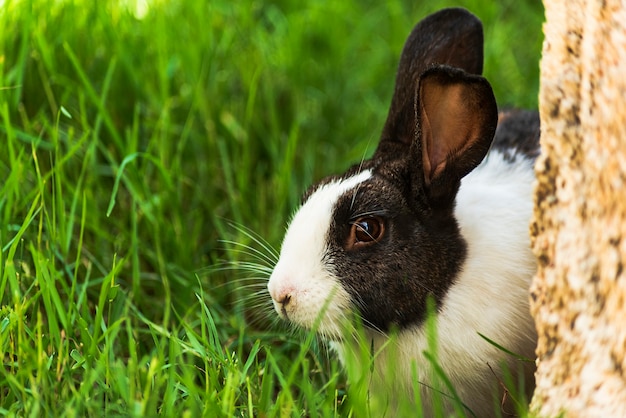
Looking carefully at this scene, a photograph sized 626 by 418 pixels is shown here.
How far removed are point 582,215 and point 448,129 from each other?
2.02 feet

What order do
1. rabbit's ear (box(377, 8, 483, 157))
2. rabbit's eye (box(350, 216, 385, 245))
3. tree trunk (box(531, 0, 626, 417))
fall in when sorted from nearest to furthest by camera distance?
tree trunk (box(531, 0, 626, 417)) → rabbit's eye (box(350, 216, 385, 245)) → rabbit's ear (box(377, 8, 483, 157))

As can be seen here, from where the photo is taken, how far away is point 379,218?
9.74 ft

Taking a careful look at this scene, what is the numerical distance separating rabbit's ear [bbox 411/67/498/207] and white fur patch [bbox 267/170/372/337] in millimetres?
313

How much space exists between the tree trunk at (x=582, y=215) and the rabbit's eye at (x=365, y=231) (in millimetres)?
501

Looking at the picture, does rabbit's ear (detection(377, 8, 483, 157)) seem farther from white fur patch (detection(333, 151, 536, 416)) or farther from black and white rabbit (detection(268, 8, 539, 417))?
white fur patch (detection(333, 151, 536, 416))

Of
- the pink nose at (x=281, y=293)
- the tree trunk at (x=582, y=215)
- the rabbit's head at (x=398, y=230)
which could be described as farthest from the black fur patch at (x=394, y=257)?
the tree trunk at (x=582, y=215)

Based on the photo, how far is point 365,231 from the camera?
2.95m

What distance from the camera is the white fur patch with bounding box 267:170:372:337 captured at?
283 cm

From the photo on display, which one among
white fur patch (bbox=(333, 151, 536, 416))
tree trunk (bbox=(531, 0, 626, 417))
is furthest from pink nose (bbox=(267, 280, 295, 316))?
tree trunk (bbox=(531, 0, 626, 417))

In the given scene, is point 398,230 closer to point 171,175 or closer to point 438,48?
point 438,48

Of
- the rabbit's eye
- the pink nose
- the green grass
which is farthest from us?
the rabbit's eye

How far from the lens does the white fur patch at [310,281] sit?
2.83m

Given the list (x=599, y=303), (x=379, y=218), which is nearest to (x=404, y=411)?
(x=599, y=303)

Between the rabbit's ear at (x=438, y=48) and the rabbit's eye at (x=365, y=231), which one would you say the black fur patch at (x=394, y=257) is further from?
the rabbit's ear at (x=438, y=48)
